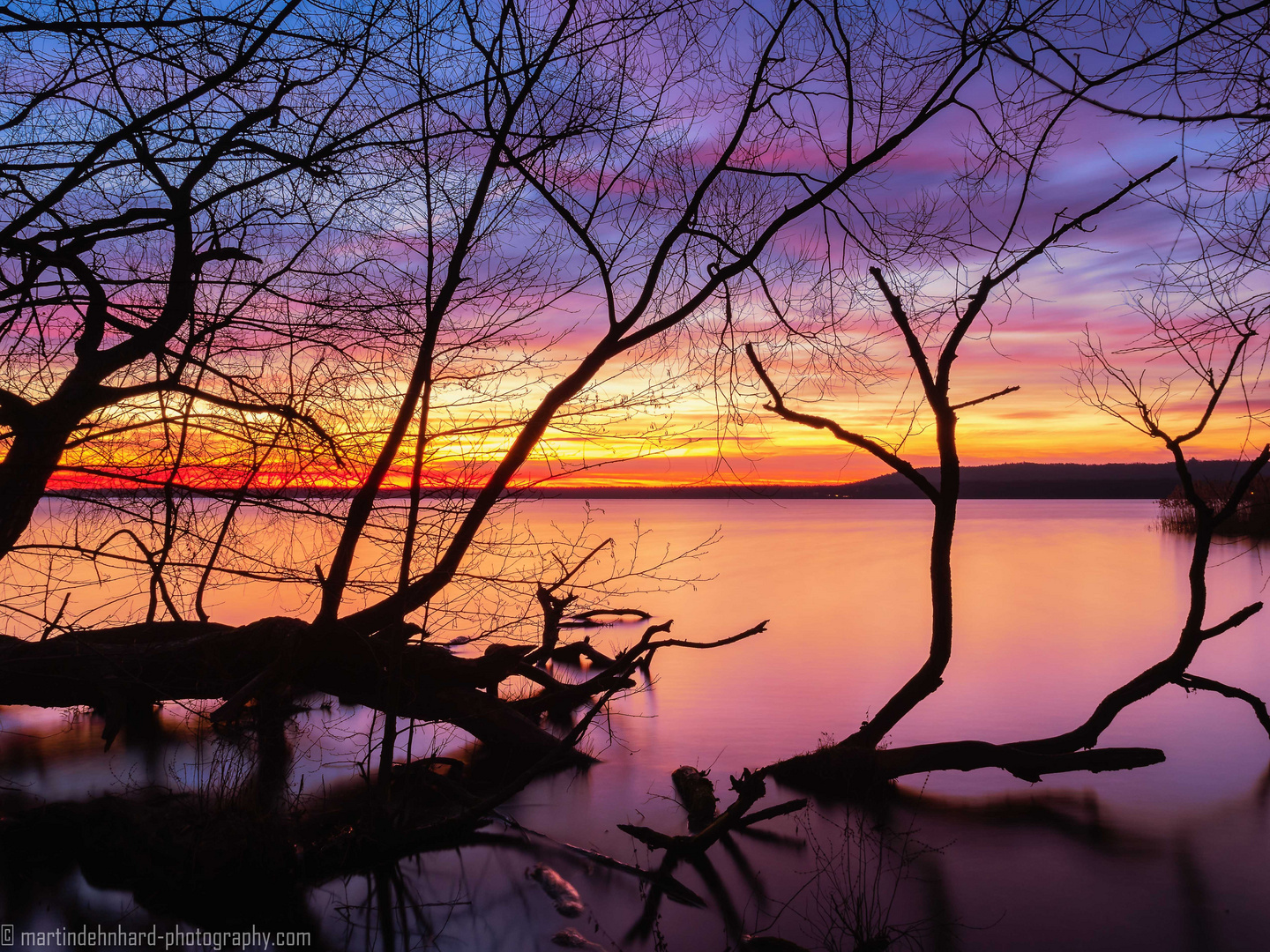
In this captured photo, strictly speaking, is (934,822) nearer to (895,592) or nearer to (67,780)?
(67,780)

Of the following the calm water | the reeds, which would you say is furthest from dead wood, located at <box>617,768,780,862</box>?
the reeds

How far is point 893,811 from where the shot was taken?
28.3 feet

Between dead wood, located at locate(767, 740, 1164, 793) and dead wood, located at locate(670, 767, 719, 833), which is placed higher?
dead wood, located at locate(767, 740, 1164, 793)

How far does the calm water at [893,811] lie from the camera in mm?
6590

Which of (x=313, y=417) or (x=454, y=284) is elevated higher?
(x=454, y=284)

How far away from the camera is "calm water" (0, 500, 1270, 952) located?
6.59 metres

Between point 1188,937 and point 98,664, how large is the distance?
8.69m

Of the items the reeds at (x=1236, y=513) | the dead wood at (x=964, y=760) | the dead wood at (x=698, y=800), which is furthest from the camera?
the reeds at (x=1236, y=513)

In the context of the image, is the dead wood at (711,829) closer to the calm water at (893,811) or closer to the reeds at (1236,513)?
the calm water at (893,811)

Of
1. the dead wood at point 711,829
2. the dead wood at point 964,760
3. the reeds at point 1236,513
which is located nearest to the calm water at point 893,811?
the dead wood at point 711,829

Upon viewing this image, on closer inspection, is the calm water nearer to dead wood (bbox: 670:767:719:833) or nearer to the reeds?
dead wood (bbox: 670:767:719:833)

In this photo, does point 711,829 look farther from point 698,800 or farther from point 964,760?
point 964,760

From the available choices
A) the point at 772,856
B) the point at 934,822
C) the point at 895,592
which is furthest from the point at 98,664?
the point at 895,592

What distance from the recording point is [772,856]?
762 centimetres
